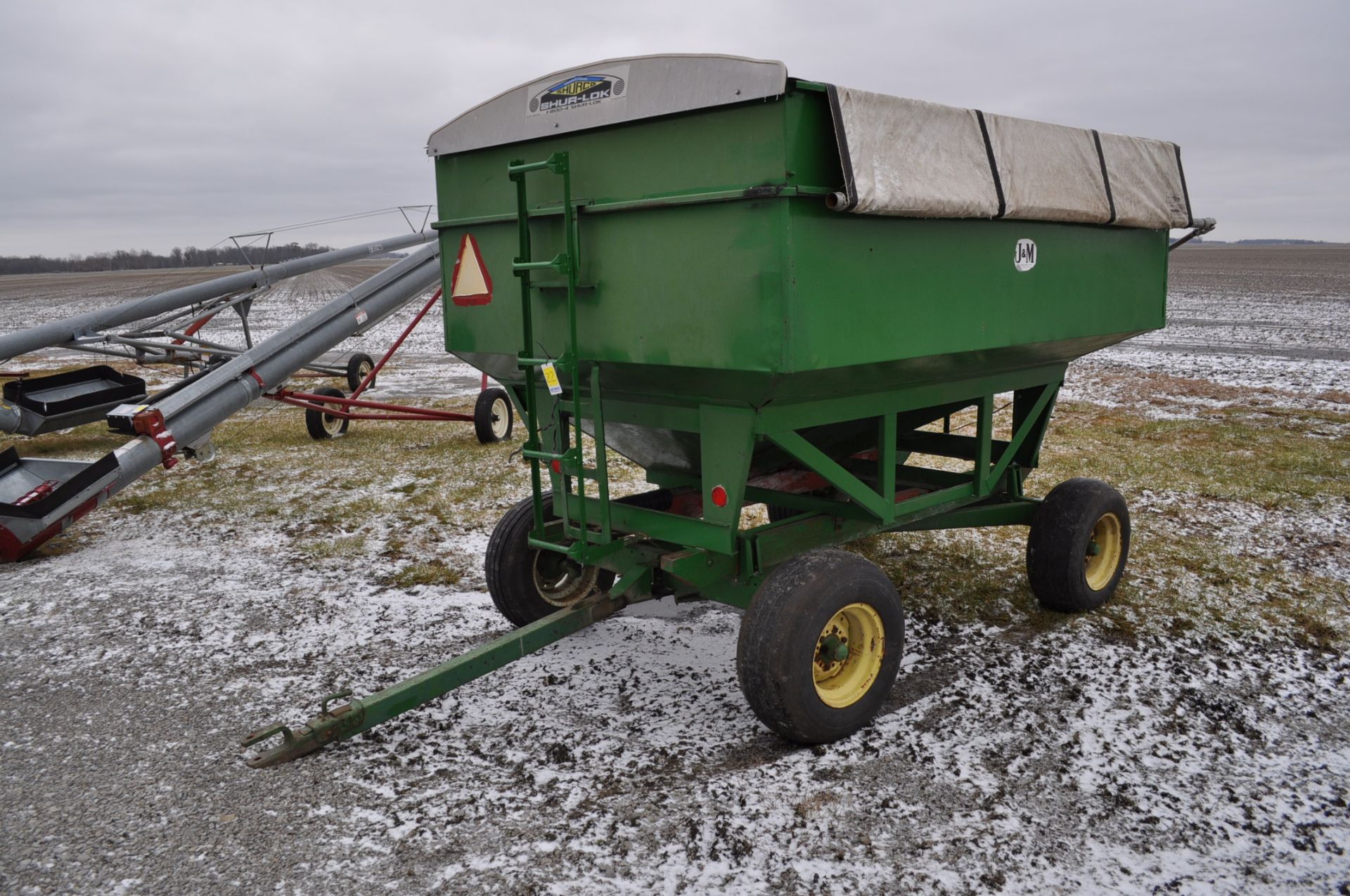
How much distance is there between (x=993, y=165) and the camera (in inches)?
152

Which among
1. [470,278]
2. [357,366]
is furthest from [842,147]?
[357,366]

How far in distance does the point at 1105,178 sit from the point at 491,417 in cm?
659

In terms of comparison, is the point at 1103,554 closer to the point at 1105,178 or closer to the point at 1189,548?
the point at 1189,548

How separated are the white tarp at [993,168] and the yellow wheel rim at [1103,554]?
5.33ft

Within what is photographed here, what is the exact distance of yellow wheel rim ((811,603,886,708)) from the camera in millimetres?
3711

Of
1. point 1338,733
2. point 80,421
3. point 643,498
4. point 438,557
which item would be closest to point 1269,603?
point 1338,733

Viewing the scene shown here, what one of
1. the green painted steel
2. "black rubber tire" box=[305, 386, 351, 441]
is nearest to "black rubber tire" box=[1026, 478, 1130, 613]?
the green painted steel

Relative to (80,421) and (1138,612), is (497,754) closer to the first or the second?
(1138,612)

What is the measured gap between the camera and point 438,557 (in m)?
6.14

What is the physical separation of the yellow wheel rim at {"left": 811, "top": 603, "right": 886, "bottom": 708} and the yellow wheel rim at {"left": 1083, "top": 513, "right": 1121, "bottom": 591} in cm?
194

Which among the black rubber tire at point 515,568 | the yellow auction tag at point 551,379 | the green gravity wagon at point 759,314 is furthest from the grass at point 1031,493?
the yellow auction tag at point 551,379

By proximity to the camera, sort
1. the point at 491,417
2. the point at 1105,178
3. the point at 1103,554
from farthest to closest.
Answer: the point at 491,417, the point at 1103,554, the point at 1105,178

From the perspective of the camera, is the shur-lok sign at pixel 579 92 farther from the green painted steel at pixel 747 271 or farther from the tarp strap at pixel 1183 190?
the tarp strap at pixel 1183 190

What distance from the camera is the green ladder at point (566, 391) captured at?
3660 mm
